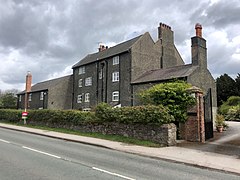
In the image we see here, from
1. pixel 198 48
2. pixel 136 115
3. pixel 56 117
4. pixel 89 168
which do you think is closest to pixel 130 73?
pixel 198 48

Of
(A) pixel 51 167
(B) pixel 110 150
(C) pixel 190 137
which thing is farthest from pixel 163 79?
(A) pixel 51 167

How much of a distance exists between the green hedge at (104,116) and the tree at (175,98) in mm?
1375

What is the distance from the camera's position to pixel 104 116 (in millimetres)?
17859

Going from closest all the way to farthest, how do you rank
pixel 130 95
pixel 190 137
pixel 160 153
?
pixel 160 153
pixel 190 137
pixel 130 95

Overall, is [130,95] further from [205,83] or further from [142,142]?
[142,142]

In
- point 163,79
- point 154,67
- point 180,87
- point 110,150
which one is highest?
point 154,67

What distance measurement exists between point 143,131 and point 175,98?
10.8 feet

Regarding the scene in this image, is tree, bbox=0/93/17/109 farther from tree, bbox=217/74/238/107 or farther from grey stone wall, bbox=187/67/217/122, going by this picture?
tree, bbox=217/74/238/107

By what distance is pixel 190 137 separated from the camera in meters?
15.5

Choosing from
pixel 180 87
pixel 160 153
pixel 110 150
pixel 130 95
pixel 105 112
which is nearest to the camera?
pixel 160 153

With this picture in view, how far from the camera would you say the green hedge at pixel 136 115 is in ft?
47.2

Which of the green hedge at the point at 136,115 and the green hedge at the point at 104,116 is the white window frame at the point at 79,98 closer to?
the green hedge at the point at 104,116

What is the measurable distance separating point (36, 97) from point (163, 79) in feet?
101

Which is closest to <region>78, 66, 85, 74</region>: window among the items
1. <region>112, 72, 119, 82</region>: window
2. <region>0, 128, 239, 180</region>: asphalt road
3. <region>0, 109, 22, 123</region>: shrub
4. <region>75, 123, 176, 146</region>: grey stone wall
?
<region>112, 72, 119, 82</region>: window
